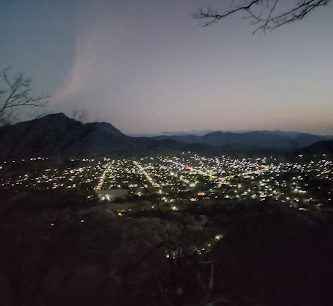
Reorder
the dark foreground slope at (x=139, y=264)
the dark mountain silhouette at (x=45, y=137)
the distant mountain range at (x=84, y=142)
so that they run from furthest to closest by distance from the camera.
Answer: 1. the dark foreground slope at (x=139, y=264)
2. the distant mountain range at (x=84, y=142)
3. the dark mountain silhouette at (x=45, y=137)

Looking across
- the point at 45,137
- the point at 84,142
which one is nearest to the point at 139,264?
the point at 45,137

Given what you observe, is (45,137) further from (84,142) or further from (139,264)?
(84,142)

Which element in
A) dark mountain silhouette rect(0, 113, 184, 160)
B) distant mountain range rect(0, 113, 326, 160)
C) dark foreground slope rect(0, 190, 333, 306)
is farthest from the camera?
dark foreground slope rect(0, 190, 333, 306)

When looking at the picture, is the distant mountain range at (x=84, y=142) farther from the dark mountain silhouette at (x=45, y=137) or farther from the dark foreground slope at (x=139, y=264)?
the dark foreground slope at (x=139, y=264)

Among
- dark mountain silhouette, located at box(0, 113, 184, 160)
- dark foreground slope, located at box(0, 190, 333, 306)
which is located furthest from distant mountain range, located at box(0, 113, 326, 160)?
dark foreground slope, located at box(0, 190, 333, 306)

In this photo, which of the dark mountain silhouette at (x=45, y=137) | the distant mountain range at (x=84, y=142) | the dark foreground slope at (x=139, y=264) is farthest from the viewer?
the dark foreground slope at (x=139, y=264)

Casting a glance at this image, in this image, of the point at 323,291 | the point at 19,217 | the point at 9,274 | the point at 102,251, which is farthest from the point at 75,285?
the point at 323,291

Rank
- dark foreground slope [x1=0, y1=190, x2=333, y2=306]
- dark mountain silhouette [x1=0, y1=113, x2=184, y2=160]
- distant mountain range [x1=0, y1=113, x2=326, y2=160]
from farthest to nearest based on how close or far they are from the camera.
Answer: dark foreground slope [x1=0, y1=190, x2=333, y2=306] → distant mountain range [x1=0, y1=113, x2=326, y2=160] → dark mountain silhouette [x1=0, y1=113, x2=184, y2=160]

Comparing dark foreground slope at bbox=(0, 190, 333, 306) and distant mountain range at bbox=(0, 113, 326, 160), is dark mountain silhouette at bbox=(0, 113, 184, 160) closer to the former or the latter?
distant mountain range at bbox=(0, 113, 326, 160)

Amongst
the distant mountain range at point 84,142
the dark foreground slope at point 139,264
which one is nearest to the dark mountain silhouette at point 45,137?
the distant mountain range at point 84,142
